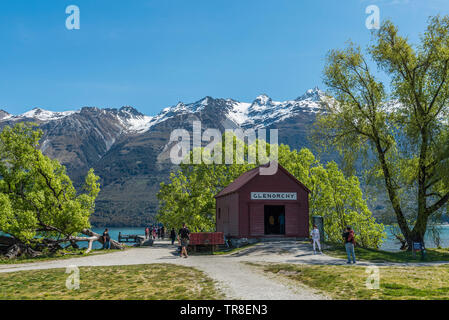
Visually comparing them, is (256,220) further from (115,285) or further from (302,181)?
(115,285)

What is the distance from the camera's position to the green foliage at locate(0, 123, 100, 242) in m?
31.9

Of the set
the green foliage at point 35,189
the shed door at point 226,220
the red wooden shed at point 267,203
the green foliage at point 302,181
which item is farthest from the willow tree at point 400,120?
the green foliage at point 35,189

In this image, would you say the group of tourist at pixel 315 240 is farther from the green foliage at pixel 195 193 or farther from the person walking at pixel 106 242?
the green foliage at pixel 195 193

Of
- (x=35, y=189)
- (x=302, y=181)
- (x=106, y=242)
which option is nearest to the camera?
(x=35, y=189)

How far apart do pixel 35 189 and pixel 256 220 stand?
18.8m

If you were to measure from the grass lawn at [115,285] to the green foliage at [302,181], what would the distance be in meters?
26.2

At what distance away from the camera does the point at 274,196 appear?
113 ft

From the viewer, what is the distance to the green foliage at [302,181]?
46.4 metres

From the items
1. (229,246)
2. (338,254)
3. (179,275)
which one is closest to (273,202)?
(229,246)

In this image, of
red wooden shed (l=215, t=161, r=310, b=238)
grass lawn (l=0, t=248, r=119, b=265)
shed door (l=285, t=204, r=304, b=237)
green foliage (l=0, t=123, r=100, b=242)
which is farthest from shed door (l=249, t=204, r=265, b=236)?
green foliage (l=0, t=123, r=100, b=242)

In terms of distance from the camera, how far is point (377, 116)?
98.4ft

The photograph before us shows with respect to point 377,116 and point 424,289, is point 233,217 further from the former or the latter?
point 424,289

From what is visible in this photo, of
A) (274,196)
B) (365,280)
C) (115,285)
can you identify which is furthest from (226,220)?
(365,280)

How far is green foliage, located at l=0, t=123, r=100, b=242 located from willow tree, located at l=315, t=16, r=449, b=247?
71.1 feet
